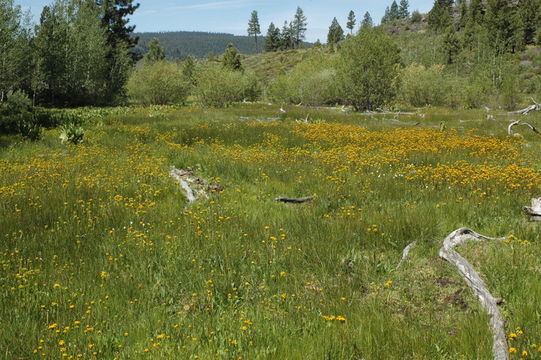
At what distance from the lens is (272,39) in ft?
570

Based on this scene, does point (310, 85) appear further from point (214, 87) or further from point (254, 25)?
point (254, 25)

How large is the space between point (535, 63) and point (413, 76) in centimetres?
4905

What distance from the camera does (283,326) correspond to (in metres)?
3.83

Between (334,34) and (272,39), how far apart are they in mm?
41144

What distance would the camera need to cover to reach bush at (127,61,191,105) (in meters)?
44.2

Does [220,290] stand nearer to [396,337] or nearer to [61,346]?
[61,346]

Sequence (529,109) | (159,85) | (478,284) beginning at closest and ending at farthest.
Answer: (478,284) → (529,109) → (159,85)

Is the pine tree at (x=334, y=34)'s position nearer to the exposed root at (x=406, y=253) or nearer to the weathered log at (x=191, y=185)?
the weathered log at (x=191, y=185)

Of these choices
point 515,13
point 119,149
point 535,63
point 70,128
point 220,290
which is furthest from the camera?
point 515,13

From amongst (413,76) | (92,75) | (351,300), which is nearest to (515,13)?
(413,76)

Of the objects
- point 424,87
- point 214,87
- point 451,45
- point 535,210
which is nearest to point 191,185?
point 535,210

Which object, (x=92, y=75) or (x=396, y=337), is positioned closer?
(x=396, y=337)

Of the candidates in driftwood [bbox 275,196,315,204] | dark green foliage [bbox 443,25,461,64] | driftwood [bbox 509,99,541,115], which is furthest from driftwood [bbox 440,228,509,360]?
dark green foliage [bbox 443,25,461,64]

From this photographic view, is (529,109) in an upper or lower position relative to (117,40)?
lower
